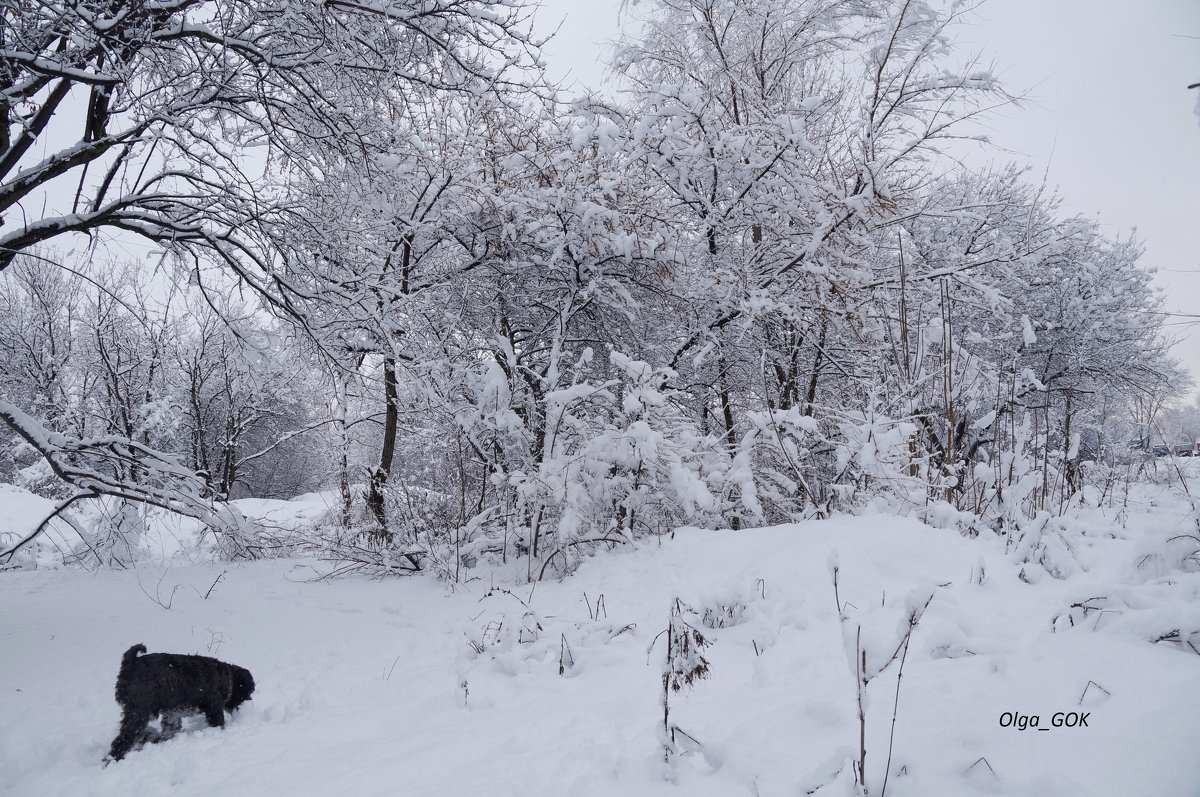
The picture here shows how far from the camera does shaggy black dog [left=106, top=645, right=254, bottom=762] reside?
2322mm

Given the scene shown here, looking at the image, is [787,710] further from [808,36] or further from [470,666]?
[808,36]

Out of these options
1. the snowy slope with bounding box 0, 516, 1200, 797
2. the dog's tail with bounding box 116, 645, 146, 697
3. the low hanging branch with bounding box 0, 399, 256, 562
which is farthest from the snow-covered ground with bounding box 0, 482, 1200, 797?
the low hanging branch with bounding box 0, 399, 256, 562

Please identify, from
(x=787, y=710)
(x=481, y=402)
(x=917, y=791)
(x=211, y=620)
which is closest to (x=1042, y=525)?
(x=787, y=710)

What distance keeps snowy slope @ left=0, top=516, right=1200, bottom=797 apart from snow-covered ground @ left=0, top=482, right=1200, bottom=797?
0.01m

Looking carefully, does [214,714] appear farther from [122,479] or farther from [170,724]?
[122,479]

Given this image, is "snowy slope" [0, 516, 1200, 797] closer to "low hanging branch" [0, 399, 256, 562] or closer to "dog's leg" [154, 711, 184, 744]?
"dog's leg" [154, 711, 184, 744]

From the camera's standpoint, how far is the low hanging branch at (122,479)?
3.43 metres

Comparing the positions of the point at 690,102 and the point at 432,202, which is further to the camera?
the point at 432,202

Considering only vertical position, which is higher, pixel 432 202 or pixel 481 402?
pixel 432 202

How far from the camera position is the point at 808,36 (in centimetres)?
857

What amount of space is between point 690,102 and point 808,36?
12.7 feet

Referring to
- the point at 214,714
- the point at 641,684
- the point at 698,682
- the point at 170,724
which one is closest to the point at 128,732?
the point at 170,724

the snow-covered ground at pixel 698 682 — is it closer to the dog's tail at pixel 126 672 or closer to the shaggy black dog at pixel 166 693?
the shaggy black dog at pixel 166 693

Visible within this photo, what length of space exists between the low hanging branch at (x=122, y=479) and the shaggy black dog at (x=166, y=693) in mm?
1381
